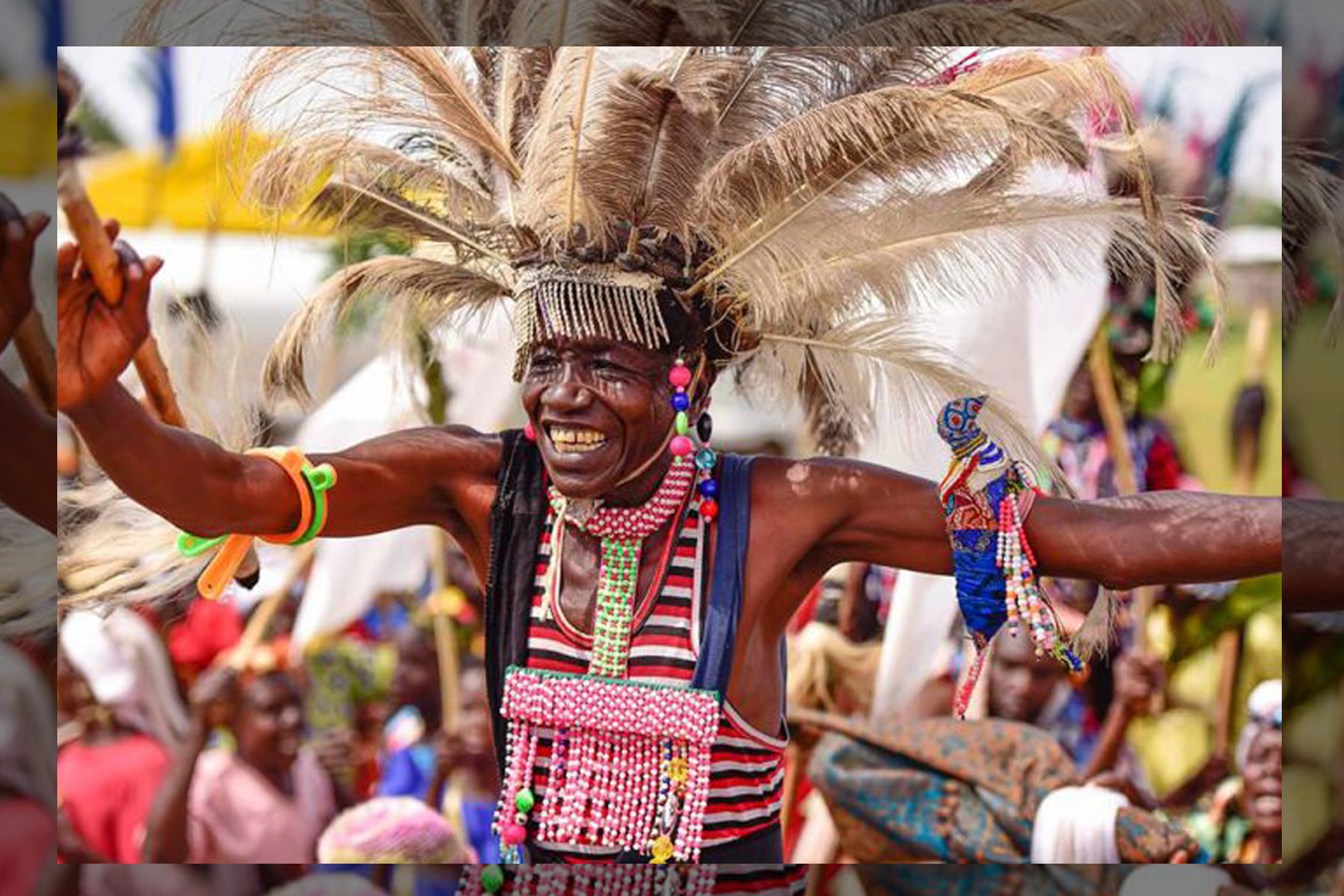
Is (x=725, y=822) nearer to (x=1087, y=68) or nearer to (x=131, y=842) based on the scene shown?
(x=1087, y=68)

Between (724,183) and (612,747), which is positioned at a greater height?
(724,183)

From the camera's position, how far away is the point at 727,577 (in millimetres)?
3508

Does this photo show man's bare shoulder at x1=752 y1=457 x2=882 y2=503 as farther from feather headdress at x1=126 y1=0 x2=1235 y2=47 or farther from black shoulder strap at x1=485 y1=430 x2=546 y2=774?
feather headdress at x1=126 y1=0 x2=1235 y2=47

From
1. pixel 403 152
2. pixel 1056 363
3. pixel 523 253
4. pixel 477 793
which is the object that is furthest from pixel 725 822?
pixel 1056 363

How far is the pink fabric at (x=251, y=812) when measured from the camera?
5.14 metres

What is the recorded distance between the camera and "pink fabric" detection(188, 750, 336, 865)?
5137 millimetres

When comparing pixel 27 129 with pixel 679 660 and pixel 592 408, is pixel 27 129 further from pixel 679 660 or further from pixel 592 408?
pixel 679 660

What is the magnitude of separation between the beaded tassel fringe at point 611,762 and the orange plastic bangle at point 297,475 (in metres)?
0.49

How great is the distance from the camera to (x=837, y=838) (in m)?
5.16

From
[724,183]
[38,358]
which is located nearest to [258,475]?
[38,358]

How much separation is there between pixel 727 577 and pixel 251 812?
93.5 inches

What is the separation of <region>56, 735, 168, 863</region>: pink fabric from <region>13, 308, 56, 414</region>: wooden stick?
70.3 inches

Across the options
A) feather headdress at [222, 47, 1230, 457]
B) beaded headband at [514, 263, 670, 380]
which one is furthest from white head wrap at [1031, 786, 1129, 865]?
beaded headband at [514, 263, 670, 380]

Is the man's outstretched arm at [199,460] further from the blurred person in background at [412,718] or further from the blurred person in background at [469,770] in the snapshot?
the blurred person in background at [412,718]
